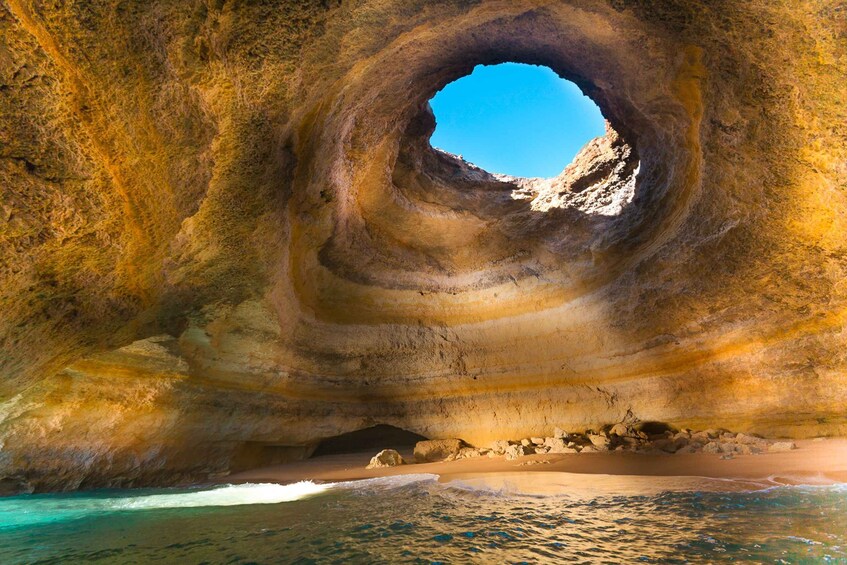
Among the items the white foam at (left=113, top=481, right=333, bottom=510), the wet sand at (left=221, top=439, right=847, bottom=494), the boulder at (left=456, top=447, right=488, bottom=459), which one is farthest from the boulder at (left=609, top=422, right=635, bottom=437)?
the white foam at (left=113, top=481, right=333, bottom=510)

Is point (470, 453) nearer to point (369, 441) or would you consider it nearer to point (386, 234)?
point (369, 441)

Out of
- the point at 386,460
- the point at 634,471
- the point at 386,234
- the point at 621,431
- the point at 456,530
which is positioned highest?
the point at 386,234

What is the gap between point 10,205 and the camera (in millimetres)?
3094

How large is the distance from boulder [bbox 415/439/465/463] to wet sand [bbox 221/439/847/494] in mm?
575

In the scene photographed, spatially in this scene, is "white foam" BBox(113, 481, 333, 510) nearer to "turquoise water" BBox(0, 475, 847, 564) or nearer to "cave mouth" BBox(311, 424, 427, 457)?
"turquoise water" BBox(0, 475, 847, 564)

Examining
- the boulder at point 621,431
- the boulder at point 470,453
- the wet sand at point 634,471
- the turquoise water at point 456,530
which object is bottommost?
the turquoise water at point 456,530

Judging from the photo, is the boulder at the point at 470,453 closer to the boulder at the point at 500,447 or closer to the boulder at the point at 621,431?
the boulder at the point at 500,447

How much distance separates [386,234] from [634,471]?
14.1ft

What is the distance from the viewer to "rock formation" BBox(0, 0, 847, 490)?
321cm

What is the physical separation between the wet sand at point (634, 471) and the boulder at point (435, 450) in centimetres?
58

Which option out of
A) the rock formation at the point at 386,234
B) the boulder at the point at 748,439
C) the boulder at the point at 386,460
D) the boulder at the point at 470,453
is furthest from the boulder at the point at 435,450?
the boulder at the point at 748,439

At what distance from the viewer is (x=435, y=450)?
23.8 feet

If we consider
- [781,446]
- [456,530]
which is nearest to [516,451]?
[781,446]

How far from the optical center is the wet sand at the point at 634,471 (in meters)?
3.88
